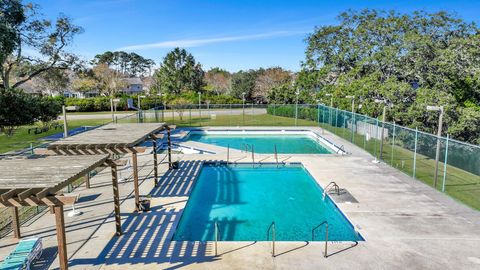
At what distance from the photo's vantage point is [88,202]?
10.4 m

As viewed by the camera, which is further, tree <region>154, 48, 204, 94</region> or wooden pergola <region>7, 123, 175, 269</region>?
tree <region>154, 48, 204, 94</region>

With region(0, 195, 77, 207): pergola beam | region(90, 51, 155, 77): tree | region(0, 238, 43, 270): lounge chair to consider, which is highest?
region(90, 51, 155, 77): tree

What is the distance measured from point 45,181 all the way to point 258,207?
728 centimetres

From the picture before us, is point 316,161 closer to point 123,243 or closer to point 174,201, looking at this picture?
point 174,201

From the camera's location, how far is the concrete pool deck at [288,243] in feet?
22.5

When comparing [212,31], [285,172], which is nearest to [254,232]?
[285,172]

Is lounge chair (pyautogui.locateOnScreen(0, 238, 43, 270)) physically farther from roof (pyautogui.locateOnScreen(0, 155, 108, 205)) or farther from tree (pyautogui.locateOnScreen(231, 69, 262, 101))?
tree (pyautogui.locateOnScreen(231, 69, 262, 101))

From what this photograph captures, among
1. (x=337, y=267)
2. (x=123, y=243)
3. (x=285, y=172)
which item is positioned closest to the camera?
(x=337, y=267)

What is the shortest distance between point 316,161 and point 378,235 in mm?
8289

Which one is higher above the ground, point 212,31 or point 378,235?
point 212,31

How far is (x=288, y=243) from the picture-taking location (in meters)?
7.76

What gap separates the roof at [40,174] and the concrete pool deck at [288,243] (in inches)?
80.2

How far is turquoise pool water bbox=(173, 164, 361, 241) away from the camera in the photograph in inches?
362

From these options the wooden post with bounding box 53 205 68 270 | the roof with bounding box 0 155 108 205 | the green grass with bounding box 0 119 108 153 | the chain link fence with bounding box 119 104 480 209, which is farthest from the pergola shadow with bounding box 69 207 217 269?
the green grass with bounding box 0 119 108 153
